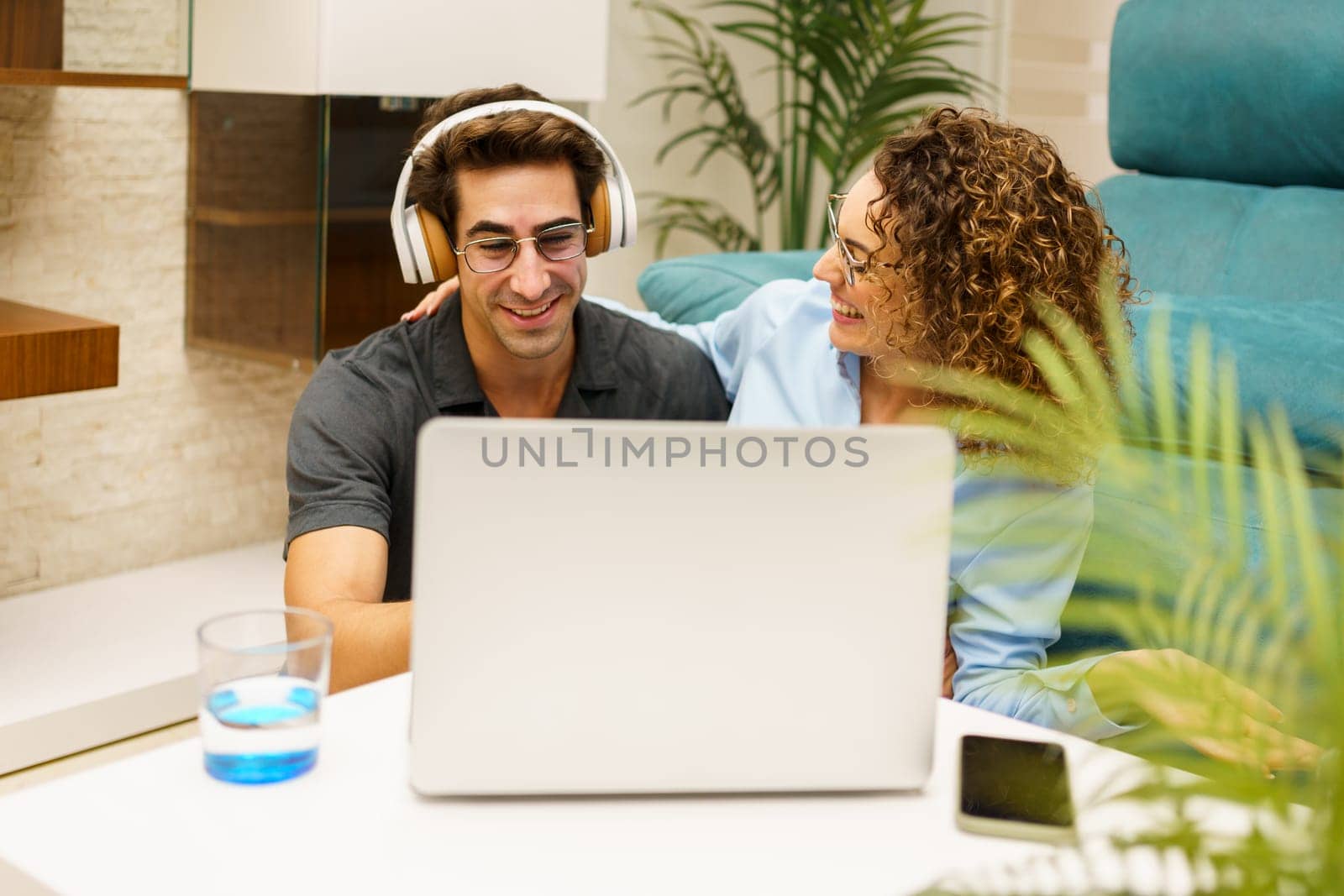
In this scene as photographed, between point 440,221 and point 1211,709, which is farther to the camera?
point 440,221

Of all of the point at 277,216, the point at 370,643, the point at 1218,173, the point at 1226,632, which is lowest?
the point at 370,643

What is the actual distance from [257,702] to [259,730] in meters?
0.02

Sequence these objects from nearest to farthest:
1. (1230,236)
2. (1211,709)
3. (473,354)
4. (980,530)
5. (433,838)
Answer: (1211,709)
(433,838)
(980,530)
(473,354)
(1230,236)

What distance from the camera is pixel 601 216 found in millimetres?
1693

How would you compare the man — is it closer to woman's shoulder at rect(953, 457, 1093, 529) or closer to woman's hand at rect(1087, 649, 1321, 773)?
woman's shoulder at rect(953, 457, 1093, 529)

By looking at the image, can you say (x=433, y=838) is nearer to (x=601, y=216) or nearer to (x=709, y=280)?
(x=601, y=216)

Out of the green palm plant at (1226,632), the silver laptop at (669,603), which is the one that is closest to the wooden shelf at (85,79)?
the silver laptop at (669,603)

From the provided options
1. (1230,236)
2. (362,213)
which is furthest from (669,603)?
(362,213)

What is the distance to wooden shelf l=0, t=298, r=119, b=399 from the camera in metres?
2.02

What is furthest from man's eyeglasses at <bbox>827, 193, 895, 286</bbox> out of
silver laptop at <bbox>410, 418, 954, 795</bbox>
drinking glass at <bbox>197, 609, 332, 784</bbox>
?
drinking glass at <bbox>197, 609, 332, 784</bbox>

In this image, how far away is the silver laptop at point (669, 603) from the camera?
0.80m

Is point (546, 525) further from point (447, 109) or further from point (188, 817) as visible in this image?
point (447, 109)

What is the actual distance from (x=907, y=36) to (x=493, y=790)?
2504 millimetres

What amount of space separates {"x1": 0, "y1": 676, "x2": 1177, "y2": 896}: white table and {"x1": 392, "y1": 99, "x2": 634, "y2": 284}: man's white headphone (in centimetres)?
81
